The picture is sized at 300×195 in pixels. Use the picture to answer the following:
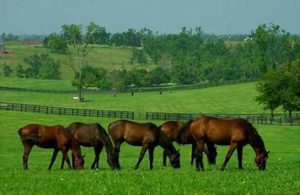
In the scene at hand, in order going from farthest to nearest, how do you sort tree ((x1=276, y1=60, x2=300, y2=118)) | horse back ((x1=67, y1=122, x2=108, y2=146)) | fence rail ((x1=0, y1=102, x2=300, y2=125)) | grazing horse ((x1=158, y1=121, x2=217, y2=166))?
tree ((x1=276, y1=60, x2=300, y2=118))
fence rail ((x1=0, y1=102, x2=300, y2=125))
grazing horse ((x1=158, y1=121, x2=217, y2=166))
horse back ((x1=67, y1=122, x2=108, y2=146))

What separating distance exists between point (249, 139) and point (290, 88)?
49438 mm

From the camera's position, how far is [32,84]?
14650cm

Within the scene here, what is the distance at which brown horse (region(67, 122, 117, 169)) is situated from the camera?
77.3ft

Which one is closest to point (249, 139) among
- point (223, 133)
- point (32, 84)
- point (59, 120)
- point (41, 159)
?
point (223, 133)

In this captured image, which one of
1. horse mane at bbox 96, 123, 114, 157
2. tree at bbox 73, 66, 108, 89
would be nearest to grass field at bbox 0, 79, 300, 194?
horse mane at bbox 96, 123, 114, 157

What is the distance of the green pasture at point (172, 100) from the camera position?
96.8 meters

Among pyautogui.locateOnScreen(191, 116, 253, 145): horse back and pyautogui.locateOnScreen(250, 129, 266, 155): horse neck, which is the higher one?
pyautogui.locateOnScreen(191, 116, 253, 145): horse back

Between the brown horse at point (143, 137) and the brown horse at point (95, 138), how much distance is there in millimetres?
496

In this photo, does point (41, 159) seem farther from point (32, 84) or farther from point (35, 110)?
point (32, 84)

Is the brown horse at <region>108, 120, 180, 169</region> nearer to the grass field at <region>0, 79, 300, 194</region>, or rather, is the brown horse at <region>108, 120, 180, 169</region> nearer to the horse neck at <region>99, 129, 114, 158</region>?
the horse neck at <region>99, 129, 114, 158</region>

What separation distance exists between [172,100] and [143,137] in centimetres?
8542

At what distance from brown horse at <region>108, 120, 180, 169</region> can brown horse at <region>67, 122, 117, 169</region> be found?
0.50m

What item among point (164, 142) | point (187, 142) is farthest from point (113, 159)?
point (187, 142)

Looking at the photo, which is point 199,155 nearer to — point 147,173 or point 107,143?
point 147,173
